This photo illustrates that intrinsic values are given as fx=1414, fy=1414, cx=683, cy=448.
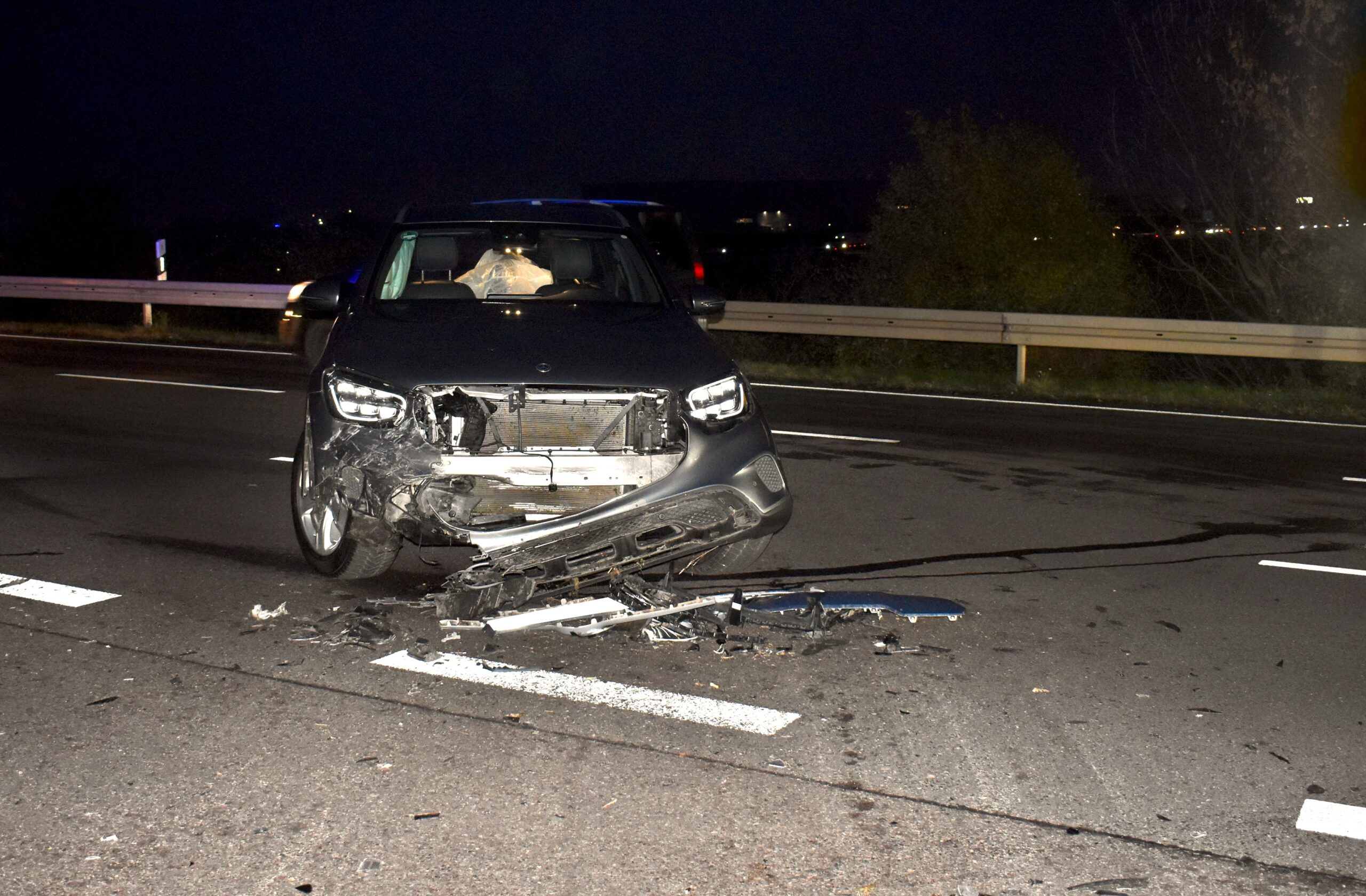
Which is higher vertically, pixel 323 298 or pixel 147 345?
pixel 323 298

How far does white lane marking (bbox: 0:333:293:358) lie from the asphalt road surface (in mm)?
10295

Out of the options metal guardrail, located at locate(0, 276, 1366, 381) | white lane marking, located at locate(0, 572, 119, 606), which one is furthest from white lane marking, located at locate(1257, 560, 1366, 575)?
metal guardrail, located at locate(0, 276, 1366, 381)

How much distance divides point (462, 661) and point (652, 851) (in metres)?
1.77

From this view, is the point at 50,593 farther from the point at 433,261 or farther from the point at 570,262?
the point at 570,262

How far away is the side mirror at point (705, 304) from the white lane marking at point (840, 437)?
351cm

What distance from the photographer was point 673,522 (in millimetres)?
5738

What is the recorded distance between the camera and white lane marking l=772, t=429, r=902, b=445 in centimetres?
1097

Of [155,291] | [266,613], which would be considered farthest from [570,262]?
[155,291]

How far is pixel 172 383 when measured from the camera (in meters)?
14.4

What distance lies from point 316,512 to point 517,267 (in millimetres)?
2383

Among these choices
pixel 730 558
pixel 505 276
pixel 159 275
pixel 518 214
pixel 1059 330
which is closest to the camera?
pixel 730 558

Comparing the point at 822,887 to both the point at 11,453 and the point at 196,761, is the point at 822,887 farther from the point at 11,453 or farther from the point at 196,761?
the point at 11,453

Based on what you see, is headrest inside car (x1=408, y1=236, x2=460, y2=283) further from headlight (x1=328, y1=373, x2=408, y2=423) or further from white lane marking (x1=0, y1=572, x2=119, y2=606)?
white lane marking (x1=0, y1=572, x2=119, y2=606)

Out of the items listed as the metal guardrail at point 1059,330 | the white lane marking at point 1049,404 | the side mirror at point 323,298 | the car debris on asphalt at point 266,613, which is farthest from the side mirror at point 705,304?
the white lane marking at point 1049,404
